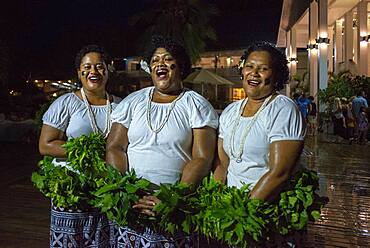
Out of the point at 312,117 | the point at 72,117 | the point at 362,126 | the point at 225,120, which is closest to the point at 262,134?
the point at 225,120

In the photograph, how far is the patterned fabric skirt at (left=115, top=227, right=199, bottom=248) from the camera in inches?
95.6

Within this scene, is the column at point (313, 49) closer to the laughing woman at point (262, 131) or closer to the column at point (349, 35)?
the column at point (349, 35)

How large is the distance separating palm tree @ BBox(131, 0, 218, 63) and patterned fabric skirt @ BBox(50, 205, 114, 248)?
23371 mm

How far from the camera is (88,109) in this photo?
3.09 meters

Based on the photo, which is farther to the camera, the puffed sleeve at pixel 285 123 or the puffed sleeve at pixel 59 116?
the puffed sleeve at pixel 59 116

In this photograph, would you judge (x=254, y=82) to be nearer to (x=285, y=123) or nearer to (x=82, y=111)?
(x=285, y=123)

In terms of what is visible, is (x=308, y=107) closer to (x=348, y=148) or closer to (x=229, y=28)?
(x=348, y=148)

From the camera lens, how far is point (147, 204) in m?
2.33

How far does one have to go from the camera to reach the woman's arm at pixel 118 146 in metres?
2.61

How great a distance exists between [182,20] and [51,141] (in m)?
24.2

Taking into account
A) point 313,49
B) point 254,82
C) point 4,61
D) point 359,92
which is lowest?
point 254,82

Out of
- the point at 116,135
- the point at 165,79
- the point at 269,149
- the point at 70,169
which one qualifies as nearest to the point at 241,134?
the point at 269,149

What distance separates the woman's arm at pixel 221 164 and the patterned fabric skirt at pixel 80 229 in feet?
2.40

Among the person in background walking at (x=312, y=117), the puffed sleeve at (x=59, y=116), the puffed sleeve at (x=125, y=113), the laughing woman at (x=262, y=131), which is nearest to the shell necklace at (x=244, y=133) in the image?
the laughing woman at (x=262, y=131)
